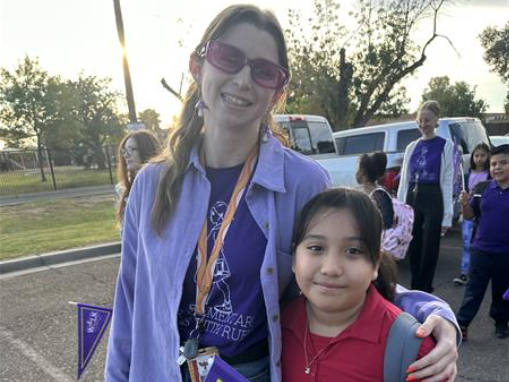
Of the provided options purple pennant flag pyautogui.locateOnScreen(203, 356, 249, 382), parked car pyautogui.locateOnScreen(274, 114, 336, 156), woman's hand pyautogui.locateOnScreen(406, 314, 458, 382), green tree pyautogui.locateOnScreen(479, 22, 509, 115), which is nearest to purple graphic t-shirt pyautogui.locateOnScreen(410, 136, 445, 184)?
parked car pyautogui.locateOnScreen(274, 114, 336, 156)

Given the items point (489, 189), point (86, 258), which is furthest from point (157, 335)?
point (86, 258)

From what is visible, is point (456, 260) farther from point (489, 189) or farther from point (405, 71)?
point (405, 71)

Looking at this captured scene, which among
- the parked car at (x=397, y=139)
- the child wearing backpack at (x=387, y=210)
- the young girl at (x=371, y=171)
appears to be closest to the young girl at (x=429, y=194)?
the child wearing backpack at (x=387, y=210)

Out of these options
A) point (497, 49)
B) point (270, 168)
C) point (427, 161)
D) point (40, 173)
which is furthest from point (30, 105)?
point (497, 49)

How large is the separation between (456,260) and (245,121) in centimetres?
573

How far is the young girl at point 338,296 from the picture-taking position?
1.33m

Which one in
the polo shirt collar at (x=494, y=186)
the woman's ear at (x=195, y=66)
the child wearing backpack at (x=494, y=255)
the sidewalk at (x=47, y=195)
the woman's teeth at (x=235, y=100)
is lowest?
the sidewalk at (x=47, y=195)

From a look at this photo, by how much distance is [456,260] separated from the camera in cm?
623

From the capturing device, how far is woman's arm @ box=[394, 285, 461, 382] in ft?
3.84

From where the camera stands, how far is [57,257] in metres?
7.20

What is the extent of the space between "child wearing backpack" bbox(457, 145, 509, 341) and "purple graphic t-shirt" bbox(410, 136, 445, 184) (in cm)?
90

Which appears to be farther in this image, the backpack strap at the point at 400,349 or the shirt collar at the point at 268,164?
the shirt collar at the point at 268,164

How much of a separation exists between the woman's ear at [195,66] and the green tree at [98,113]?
42635 mm

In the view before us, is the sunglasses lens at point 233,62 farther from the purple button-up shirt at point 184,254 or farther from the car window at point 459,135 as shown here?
the car window at point 459,135
